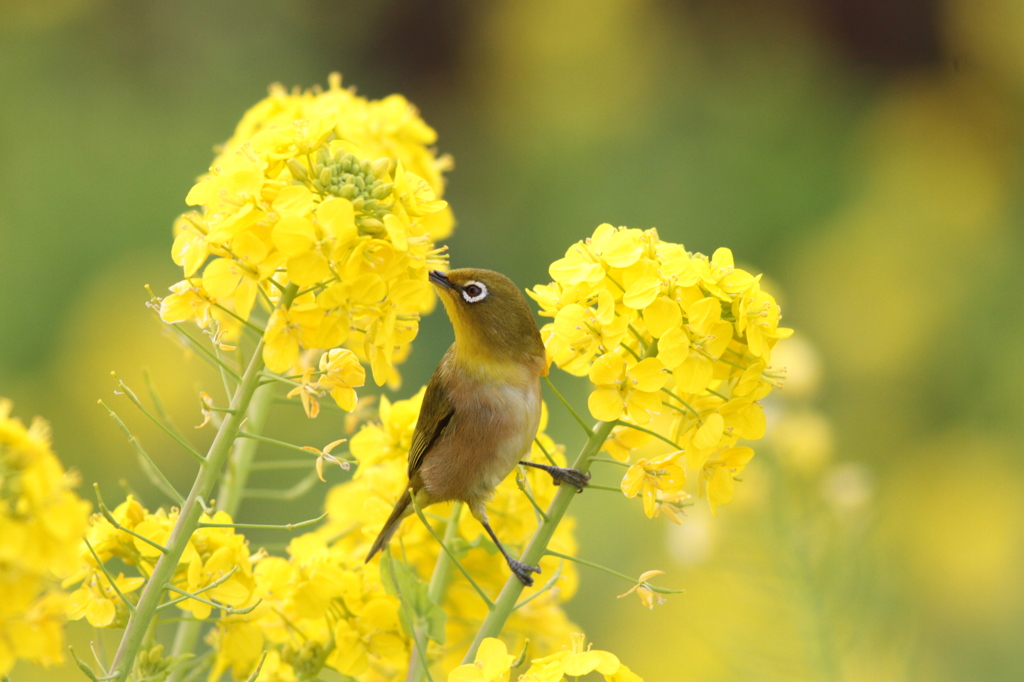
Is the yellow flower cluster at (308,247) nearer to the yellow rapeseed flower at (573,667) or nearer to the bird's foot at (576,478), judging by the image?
the bird's foot at (576,478)

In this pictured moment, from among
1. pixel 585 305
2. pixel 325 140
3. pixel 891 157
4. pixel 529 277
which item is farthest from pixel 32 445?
pixel 891 157

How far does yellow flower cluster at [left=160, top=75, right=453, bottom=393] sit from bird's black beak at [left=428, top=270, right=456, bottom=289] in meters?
0.29

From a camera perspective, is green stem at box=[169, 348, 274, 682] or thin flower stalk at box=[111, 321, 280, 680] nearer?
thin flower stalk at box=[111, 321, 280, 680]

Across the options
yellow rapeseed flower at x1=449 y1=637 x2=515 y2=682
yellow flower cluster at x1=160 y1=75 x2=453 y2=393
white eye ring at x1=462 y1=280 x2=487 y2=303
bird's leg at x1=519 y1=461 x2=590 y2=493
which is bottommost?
yellow rapeseed flower at x1=449 y1=637 x2=515 y2=682

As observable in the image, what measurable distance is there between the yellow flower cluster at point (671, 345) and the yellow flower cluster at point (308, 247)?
0.84 ft

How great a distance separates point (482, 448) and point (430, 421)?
0.36ft

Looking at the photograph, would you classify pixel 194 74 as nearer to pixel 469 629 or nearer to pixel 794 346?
pixel 794 346

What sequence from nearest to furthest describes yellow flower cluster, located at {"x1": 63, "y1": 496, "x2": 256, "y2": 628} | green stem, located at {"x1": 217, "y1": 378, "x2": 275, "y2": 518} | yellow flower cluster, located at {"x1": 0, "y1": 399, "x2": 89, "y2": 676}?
yellow flower cluster, located at {"x1": 0, "y1": 399, "x2": 89, "y2": 676} → yellow flower cluster, located at {"x1": 63, "y1": 496, "x2": 256, "y2": 628} → green stem, located at {"x1": 217, "y1": 378, "x2": 275, "y2": 518}

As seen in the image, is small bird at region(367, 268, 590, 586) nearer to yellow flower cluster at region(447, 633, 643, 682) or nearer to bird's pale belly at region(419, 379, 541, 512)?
bird's pale belly at region(419, 379, 541, 512)

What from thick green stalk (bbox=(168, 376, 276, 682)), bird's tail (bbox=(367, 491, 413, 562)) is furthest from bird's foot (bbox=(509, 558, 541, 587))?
thick green stalk (bbox=(168, 376, 276, 682))

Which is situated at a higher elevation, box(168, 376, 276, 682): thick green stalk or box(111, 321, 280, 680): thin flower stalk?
box(111, 321, 280, 680): thin flower stalk

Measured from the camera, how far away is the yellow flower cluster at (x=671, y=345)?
4.22 feet

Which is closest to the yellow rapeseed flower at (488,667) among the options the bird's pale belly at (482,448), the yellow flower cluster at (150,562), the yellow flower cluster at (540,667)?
the yellow flower cluster at (540,667)

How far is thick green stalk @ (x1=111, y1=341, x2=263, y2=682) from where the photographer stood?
1.14 metres
